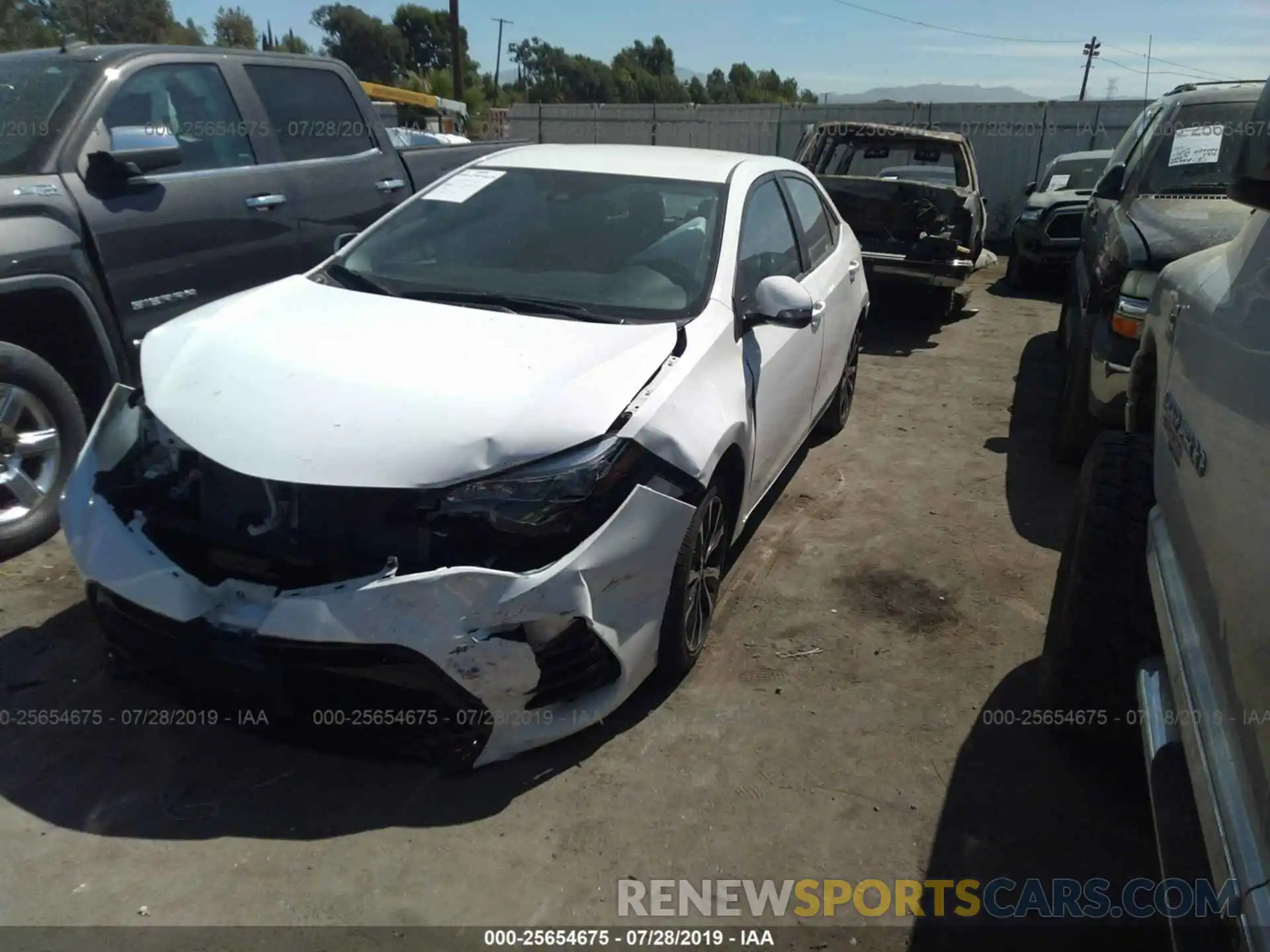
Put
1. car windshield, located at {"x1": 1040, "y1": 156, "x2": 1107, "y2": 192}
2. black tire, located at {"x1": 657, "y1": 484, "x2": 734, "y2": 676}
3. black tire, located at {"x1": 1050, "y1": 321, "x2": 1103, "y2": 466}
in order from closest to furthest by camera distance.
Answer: black tire, located at {"x1": 657, "y1": 484, "x2": 734, "y2": 676}, black tire, located at {"x1": 1050, "y1": 321, "x2": 1103, "y2": 466}, car windshield, located at {"x1": 1040, "y1": 156, "x2": 1107, "y2": 192}

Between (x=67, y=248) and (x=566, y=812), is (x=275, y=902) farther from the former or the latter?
(x=67, y=248)

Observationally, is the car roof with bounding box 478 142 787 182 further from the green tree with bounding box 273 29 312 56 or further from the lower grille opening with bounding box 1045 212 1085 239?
the green tree with bounding box 273 29 312 56

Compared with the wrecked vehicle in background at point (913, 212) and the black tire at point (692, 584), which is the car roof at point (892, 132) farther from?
the black tire at point (692, 584)

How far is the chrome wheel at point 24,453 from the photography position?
3.76 m

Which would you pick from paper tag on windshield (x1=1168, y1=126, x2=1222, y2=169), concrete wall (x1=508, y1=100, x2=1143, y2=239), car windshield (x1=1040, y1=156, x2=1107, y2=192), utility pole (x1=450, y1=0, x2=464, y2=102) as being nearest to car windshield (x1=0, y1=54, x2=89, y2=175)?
paper tag on windshield (x1=1168, y1=126, x2=1222, y2=169)

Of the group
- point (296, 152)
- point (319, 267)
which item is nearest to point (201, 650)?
point (319, 267)

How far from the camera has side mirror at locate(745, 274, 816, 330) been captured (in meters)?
3.47

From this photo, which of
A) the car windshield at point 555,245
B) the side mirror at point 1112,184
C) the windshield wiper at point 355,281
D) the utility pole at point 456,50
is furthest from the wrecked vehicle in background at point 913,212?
the utility pole at point 456,50

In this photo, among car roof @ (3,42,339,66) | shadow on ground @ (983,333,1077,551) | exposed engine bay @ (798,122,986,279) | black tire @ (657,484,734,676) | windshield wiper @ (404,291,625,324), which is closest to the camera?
black tire @ (657,484,734,676)

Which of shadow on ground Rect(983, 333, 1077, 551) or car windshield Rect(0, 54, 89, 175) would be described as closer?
car windshield Rect(0, 54, 89, 175)

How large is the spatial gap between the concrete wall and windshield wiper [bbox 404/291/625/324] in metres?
14.3

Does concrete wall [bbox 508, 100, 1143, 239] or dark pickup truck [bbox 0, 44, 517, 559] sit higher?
concrete wall [bbox 508, 100, 1143, 239]

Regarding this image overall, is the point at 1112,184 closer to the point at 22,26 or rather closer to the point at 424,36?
the point at 22,26

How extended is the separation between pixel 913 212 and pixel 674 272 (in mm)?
5794
